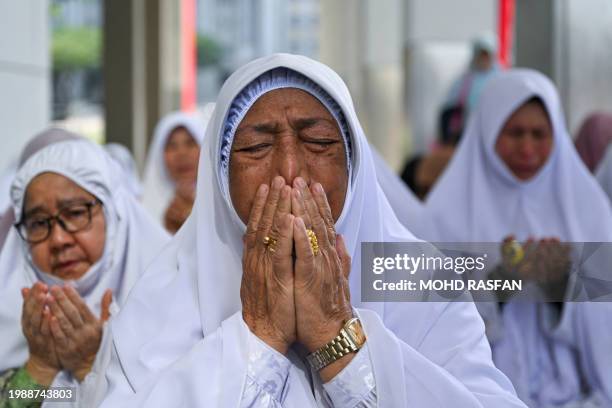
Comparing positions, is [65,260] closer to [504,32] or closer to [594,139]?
[594,139]

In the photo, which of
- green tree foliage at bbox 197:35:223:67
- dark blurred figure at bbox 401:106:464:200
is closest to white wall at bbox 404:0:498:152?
dark blurred figure at bbox 401:106:464:200

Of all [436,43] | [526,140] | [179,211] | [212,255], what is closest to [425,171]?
[526,140]

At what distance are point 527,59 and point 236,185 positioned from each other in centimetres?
521

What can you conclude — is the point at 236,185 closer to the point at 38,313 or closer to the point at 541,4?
the point at 38,313

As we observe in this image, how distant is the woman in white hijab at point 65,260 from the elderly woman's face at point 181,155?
280 centimetres

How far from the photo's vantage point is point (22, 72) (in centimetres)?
640

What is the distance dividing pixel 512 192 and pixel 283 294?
7.52ft

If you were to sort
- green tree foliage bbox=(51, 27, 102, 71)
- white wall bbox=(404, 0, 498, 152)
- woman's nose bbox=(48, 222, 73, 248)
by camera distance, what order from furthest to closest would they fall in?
green tree foliage bbox=(51, 27, 102, 71) → white wall bbox=(404, 0, 498, 152) → woman's nose bbox=(48, 222, 73, 248)

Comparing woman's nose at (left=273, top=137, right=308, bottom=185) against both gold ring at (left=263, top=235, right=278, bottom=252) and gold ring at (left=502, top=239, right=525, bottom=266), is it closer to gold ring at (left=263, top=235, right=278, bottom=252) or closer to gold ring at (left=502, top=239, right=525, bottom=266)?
gold ring at (left=263, top=235, right=278, bottom=252)

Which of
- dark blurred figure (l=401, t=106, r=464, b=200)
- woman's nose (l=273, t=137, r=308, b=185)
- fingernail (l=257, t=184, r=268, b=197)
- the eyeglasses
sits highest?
dark blurred figure (l=401, t=106, r=464, b=200)

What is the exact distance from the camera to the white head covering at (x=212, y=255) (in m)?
2.19

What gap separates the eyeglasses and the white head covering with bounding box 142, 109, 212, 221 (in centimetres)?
311

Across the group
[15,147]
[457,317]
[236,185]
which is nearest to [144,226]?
[236,185]

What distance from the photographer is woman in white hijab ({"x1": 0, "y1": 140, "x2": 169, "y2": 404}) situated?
2652 mm
